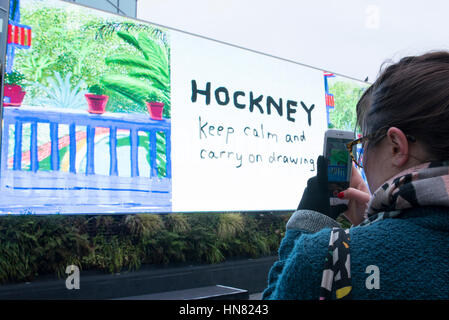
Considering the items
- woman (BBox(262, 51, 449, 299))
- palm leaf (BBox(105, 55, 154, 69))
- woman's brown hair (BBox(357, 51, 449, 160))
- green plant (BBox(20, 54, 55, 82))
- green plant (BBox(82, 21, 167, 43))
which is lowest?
woman (BBox(262, 51, 449, 299))

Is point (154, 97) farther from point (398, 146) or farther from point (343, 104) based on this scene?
point (398, 146)

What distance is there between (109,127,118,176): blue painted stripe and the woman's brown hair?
322 centimetres

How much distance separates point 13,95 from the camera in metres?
3.34

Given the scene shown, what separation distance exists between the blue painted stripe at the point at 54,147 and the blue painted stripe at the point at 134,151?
0.68 meters

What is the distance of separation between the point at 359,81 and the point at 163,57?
11.2 feet

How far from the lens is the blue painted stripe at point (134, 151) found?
12.8ft

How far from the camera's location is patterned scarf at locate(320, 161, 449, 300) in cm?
68

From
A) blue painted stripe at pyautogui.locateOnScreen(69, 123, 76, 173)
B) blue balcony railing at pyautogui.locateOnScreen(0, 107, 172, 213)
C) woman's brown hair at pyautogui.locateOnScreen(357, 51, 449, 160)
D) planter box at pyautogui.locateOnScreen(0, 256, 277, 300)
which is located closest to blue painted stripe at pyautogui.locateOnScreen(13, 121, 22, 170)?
blue balcony railing at pyautogui.locateOnScreen(0, 107, 172, 213)

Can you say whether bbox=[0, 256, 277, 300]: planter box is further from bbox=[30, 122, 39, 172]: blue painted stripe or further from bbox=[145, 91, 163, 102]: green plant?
bbox=[145, 91, 163, 102]: green plant

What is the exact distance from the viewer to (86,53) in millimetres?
3705

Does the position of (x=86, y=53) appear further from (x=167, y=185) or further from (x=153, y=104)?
(x=167, y=185)

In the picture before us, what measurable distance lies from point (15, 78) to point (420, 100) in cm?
336

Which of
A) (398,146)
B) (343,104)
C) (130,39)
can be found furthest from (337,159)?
(343,104)

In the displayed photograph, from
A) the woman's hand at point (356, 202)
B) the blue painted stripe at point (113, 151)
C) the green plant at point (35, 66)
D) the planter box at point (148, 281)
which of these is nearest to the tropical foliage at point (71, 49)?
the green plant at point (35, 66)
